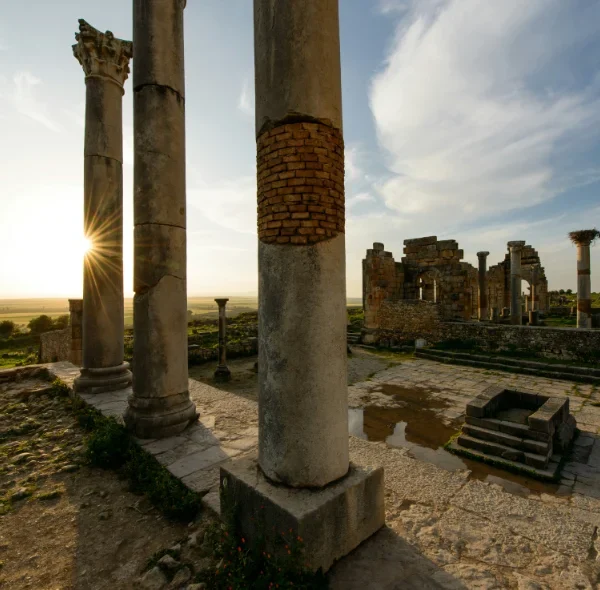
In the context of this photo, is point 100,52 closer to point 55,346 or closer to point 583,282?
point 55,346

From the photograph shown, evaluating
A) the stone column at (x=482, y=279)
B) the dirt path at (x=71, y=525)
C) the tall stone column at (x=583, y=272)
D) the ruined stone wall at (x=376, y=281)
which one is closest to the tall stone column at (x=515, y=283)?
the stone column at (x=482, y=279)

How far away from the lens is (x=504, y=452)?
5215 mm

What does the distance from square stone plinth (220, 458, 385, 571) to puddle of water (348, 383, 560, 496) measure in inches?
124

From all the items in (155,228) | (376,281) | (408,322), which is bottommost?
(408,322)

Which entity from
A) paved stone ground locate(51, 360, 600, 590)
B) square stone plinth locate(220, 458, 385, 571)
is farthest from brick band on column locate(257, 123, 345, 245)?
paved stone ground locate(51, 360, 600, 590)

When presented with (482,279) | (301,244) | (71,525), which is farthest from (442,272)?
(71,525)

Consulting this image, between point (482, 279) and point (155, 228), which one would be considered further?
point (482, 279)

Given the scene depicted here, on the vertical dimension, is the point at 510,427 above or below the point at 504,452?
above

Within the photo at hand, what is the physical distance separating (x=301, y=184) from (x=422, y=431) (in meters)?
5.83

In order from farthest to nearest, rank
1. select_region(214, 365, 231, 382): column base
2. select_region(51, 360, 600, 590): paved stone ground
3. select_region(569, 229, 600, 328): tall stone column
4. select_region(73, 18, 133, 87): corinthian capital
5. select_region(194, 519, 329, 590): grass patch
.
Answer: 1. select_region(569, 229, 600, 328): tall stone column
2. select_region(214, 365, 231, 382): column base
3. select_region(73, 18, 133, 87): corinthian capital
4. select_region(51, 360, 600, 590): paved stone ground
5. select_region(194, 519, 329, 590): grass patch

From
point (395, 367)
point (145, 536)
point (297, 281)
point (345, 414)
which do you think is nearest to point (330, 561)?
point (345, 414)

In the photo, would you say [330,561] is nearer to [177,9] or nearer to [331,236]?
[331,236]

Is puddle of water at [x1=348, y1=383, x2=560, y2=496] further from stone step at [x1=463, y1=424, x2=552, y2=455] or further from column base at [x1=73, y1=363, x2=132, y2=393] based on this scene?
column base at [x1=73, y1=363, x2=132, y2=393]

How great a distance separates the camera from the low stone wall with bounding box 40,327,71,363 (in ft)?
40.9
